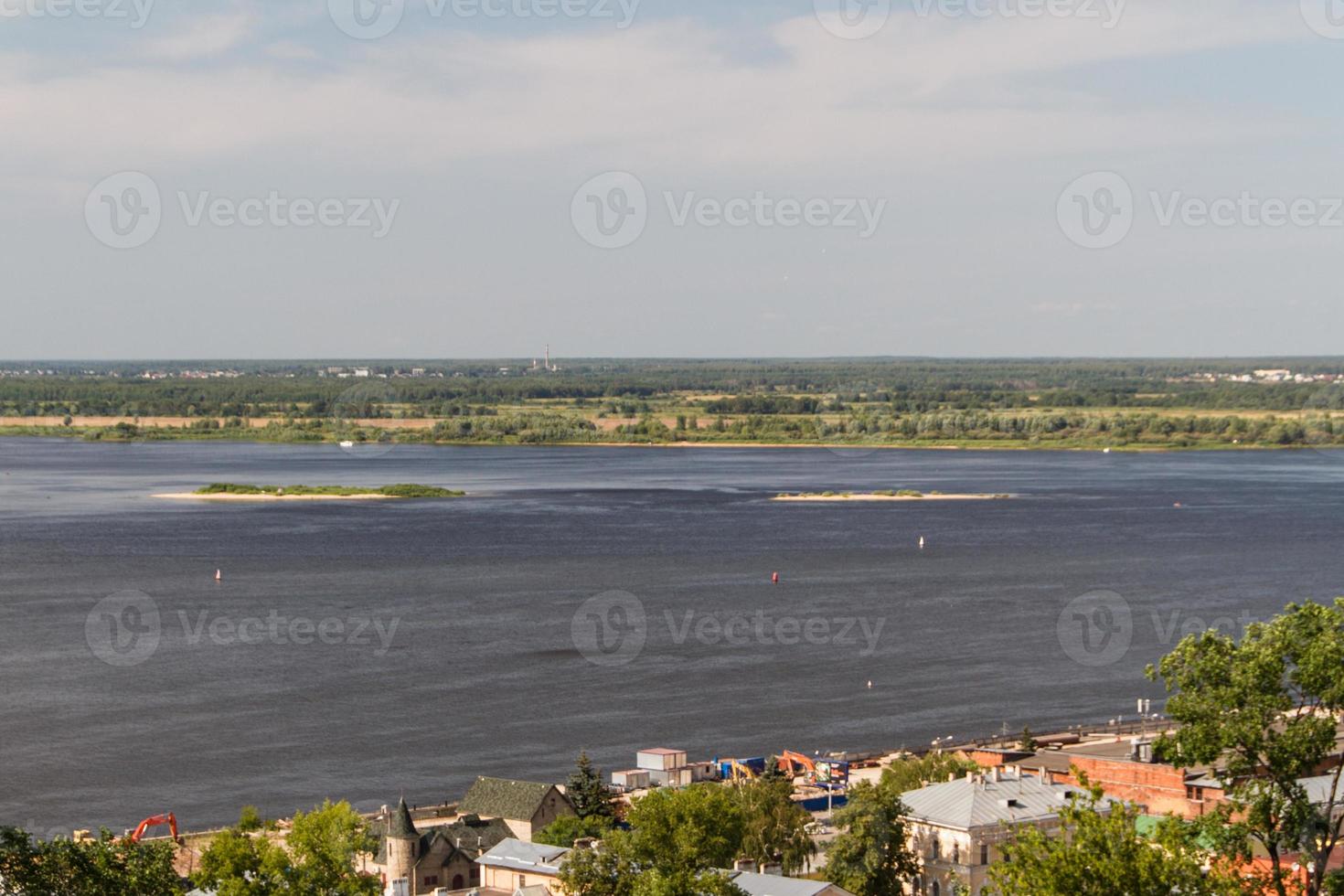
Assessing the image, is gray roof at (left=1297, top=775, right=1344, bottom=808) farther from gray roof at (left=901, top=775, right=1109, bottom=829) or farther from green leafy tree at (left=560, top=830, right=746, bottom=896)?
green leafy tree at (left=560, top=830, right=746, bottom=896)

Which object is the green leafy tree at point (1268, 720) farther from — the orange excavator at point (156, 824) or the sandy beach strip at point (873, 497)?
the sandy beach strip at point (873, 497)

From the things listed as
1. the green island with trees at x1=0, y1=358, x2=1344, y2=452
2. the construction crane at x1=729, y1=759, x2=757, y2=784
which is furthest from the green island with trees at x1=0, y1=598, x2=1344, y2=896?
the green island with trees at x1=0, y1=358, x2=1344, y2=452

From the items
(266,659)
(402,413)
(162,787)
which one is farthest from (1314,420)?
(162,787)

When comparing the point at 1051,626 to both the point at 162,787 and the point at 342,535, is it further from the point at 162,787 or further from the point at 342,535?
the point at 342,535

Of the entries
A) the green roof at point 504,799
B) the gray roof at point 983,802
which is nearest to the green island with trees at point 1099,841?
the gray roof at point 983,802

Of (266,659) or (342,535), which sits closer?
(266,659)

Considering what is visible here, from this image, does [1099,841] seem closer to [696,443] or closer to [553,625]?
[553,625]
